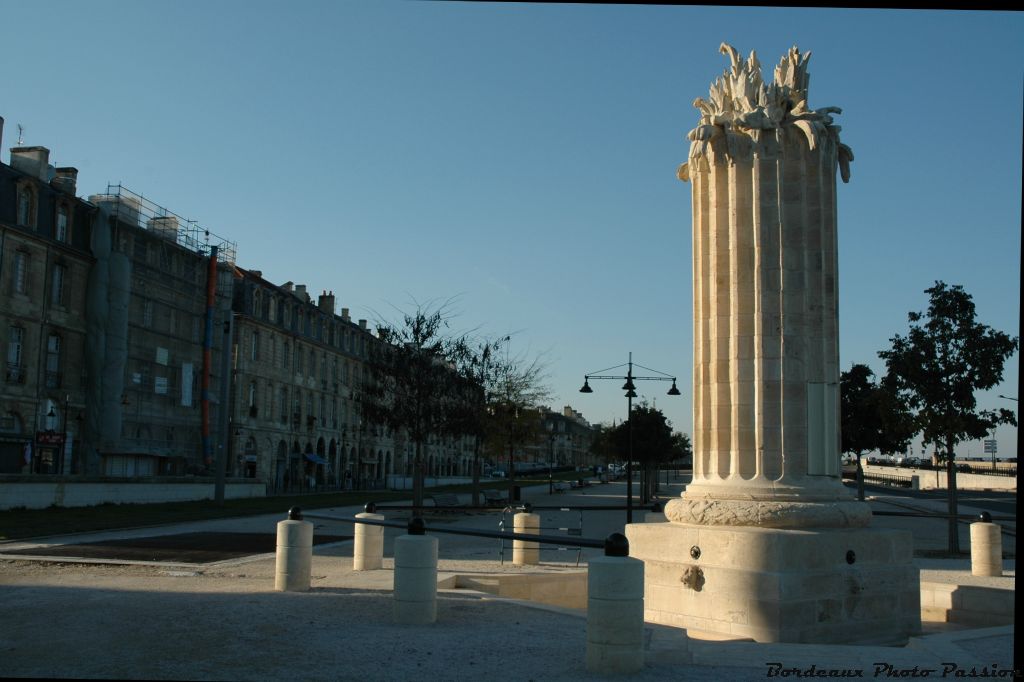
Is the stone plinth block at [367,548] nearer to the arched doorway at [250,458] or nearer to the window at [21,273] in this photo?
the window at [21,273]

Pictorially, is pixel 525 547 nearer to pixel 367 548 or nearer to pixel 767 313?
pixel 367 548

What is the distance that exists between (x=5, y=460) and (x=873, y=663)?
120 ft

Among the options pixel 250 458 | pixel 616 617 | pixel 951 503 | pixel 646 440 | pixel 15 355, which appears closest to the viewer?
pixel 616 617

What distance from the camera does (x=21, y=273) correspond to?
37.7 m

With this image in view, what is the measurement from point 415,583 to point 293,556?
251 centimetres

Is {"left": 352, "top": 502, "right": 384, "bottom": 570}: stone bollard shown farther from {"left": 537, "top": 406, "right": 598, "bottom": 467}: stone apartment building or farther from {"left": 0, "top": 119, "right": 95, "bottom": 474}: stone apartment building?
{"left": 537, "top": 406, "right": 598, "bottom": 467}: stone apartment building

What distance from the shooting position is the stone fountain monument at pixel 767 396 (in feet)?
34.3

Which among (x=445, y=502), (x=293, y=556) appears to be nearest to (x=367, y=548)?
(x=293, y=556)

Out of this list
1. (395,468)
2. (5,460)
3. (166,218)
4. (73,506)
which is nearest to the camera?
(73,506)

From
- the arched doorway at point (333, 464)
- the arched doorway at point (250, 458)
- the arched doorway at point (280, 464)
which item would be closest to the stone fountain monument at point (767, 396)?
the arched doorway at point (250, 458)

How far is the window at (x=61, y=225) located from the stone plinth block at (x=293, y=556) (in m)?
34.3

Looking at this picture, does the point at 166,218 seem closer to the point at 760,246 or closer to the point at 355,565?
the point at 355,565

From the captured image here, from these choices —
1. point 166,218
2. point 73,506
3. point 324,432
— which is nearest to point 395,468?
point 324,432

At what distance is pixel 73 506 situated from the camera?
30.2m
